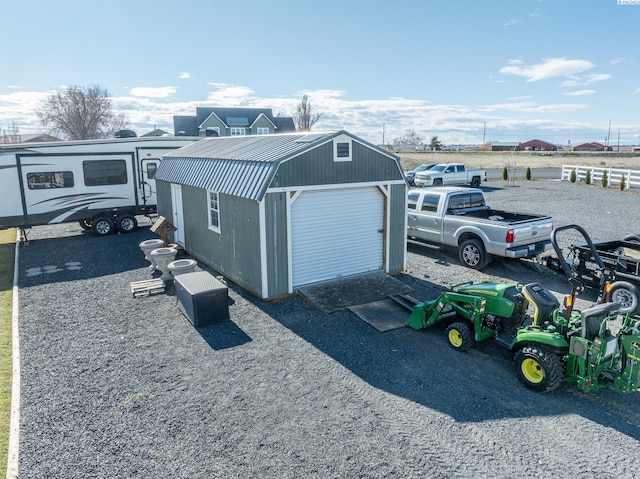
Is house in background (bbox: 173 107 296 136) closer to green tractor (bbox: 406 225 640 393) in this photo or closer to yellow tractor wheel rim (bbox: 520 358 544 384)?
green tractor (bbox: 406 225 640 393)

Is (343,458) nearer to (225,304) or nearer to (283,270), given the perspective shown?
(225,304)

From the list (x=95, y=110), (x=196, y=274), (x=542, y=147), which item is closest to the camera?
(x=196, y=274)

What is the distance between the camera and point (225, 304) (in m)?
8.45

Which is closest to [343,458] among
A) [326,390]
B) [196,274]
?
[326,390]

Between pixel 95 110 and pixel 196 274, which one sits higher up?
pixel 95 110

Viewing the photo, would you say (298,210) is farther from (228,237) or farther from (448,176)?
(448,176)

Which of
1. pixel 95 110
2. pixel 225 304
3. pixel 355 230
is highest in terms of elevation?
pixel 95 110

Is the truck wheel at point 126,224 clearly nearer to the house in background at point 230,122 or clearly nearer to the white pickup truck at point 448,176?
the white pickup truck at point 448,176

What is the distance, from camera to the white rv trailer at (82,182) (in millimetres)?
14875

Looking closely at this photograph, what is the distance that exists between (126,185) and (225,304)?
1056cm

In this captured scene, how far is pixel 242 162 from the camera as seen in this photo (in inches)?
392

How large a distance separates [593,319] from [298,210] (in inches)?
231

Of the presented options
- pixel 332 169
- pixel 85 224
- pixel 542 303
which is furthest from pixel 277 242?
pixel 85 224

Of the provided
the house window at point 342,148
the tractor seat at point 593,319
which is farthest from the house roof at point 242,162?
the tractor seat at point 593,319
